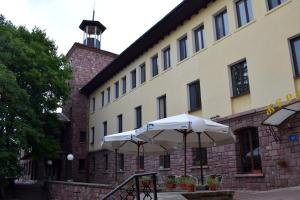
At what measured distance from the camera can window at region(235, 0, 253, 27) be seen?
43.7 feet

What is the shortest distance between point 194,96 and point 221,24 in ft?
11.6

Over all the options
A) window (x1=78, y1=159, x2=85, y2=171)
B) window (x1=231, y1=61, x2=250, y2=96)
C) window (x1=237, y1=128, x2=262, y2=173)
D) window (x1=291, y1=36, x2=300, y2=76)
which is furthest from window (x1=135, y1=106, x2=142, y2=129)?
window (x1=291, y1=36, x2=300, y2=76)

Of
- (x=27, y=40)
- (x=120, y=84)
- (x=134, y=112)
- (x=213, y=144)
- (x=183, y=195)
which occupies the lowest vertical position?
(x=183, y=195)

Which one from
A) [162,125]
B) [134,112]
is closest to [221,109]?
[162,125]

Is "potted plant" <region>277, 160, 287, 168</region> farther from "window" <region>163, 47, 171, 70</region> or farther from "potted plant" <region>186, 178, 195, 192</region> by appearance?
"window" <region>163, 47, 171, 70</region>

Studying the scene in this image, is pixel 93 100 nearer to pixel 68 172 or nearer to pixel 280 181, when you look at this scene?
pixel 68 172

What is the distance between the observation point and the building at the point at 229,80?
36.5 feet

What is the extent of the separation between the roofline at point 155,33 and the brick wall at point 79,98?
3.48 m

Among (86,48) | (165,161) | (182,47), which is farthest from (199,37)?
(86,48)

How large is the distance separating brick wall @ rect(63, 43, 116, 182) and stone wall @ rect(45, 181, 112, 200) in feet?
20.3

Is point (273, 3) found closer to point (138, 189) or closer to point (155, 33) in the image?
point (155, 33)

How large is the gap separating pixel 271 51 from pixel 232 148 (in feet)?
13.0

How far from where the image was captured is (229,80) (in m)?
13.6

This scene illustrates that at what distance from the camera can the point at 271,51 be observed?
38.7 ft
